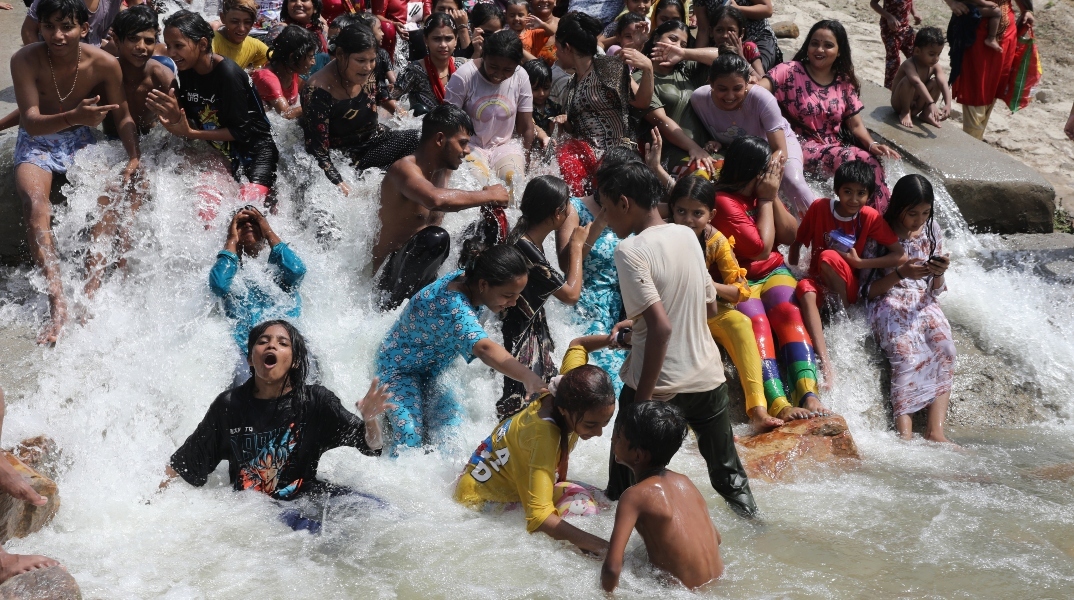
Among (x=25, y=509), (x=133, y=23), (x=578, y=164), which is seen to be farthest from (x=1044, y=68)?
(x=25, y=509)

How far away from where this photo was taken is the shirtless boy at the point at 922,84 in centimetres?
891

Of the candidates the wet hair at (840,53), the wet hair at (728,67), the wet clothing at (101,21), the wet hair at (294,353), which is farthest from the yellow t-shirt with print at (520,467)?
the wet clothing at (101,21)

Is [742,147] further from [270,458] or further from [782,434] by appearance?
Result: [270,458]

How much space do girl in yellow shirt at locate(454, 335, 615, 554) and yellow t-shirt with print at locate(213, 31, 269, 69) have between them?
460 cm

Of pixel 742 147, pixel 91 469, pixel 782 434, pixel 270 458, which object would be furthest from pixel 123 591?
pixel 742 147

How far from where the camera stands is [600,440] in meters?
5.85

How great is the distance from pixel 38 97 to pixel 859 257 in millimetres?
5054

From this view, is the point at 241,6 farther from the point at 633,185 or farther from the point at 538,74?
the point at 633,185

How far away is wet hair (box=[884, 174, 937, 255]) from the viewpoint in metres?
6.58

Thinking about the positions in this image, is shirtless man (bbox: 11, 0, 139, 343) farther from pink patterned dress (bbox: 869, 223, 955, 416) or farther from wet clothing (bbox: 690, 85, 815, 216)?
pink patterned dress (bbox: 869, 223, 955, 416)

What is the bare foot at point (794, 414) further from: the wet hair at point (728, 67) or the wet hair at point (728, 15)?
the wet hair at point (728, 15)

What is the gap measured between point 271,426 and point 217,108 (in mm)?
2843

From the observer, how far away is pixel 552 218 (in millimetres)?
5551

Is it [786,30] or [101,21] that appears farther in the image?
[786,30]
